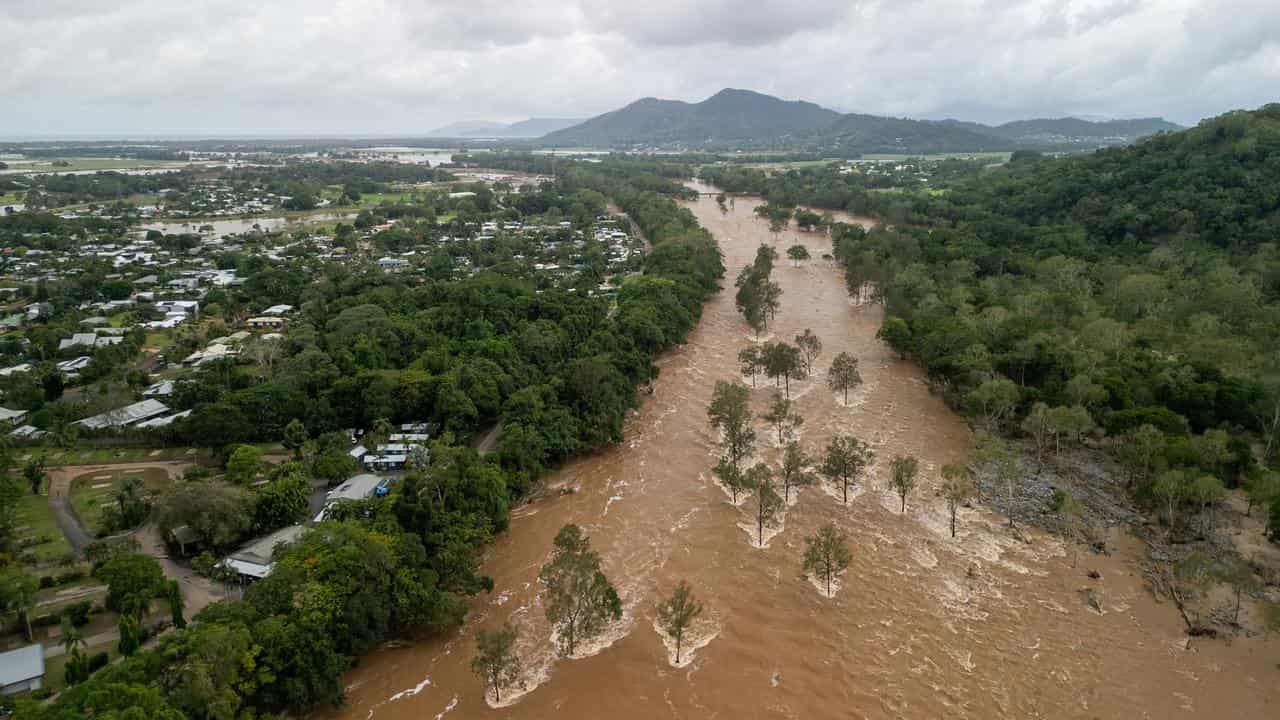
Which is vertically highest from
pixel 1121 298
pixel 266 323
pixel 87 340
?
pixel 1121 298

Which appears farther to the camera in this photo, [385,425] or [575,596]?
[385,425]

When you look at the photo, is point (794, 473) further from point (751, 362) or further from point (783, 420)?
point (751, 362)

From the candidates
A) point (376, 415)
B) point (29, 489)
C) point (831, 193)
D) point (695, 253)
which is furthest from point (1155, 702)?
point (831, 193)

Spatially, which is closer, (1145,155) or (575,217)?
(1145,155)

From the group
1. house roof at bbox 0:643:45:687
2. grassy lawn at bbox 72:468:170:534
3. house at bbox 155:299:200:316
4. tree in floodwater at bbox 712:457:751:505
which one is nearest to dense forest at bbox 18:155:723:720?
house roof at bbox 0:643:45:687

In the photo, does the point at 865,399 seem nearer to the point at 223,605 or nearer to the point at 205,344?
the point at 223,605

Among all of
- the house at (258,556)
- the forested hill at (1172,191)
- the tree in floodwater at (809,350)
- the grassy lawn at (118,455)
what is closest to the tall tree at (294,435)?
the grassy lawn at (118,455)

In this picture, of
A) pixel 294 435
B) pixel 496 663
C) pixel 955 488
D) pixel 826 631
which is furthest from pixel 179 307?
pixel 955 488
